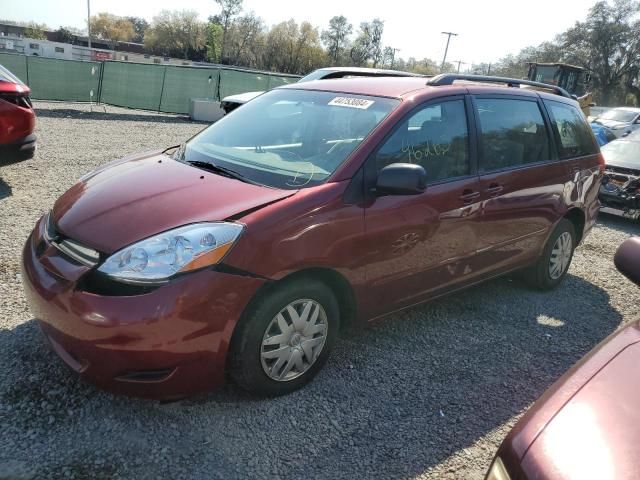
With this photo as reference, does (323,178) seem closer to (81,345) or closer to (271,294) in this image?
(271,294)

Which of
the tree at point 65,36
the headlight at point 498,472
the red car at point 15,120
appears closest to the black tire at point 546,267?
the headlight at point 498,472

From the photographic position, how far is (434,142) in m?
3.48

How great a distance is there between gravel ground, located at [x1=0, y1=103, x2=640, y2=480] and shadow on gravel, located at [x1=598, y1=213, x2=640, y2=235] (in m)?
4.00

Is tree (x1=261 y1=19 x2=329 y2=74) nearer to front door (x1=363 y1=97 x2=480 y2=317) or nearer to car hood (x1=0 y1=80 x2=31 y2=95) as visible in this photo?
car hood (x1=0 y1=80 x2=31 y2=95)

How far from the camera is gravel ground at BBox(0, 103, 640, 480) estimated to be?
7.91 ft

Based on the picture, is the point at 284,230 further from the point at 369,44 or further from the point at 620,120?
the point at 369,44

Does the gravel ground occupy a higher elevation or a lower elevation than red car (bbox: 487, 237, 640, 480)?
lower

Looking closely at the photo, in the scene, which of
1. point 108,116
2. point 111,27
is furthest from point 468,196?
point 111,27

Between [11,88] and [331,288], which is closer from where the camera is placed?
[331,288]

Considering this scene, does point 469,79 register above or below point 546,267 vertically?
above

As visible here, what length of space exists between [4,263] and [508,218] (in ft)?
13.2

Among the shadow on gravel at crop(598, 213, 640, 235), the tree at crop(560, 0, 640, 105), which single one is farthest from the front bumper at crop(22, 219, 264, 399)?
the tree at crop(560, 0, 640, 105)

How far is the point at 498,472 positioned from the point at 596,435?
0.99 feet

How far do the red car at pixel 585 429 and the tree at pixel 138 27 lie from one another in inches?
5527
